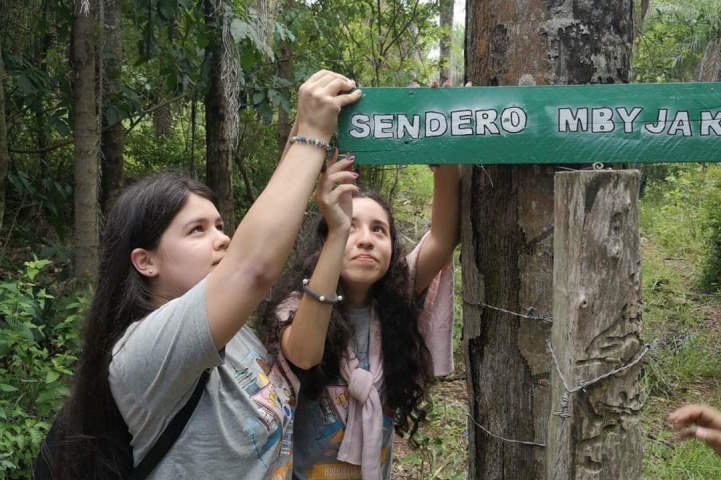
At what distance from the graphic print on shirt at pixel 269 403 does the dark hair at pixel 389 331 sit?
0.13 metres

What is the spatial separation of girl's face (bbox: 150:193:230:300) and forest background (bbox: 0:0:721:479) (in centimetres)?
65

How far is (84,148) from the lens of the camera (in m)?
3.42

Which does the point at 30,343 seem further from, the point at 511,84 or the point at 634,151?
the point at 634,151

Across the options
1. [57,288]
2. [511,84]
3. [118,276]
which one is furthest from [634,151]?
[57,288]

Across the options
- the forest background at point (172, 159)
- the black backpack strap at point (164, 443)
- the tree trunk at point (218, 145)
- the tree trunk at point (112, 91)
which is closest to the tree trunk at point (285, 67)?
the forest background at point (172, 159)

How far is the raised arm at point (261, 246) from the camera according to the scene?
1.16 m

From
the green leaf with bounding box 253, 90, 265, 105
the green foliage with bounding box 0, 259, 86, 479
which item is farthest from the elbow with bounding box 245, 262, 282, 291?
the green leaf with bounding box 253, 90, 265, 105

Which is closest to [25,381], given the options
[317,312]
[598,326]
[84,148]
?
[84,148]

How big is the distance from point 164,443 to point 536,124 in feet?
3.46

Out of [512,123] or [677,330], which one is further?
[677,330]

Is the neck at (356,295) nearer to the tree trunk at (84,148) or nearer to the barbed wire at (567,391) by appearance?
the barbed wire at (567,391)

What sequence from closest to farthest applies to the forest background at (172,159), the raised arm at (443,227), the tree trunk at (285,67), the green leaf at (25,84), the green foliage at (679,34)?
1. the raised arm at (443,227)
2. the forest background at (172,159)
3. the green leaf at (25,84)
4. the tree trunk at (285,67)
5. the green foliage at (679,34)

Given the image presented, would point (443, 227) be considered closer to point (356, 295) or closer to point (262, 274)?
point (356, 295)

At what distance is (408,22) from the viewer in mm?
6289
